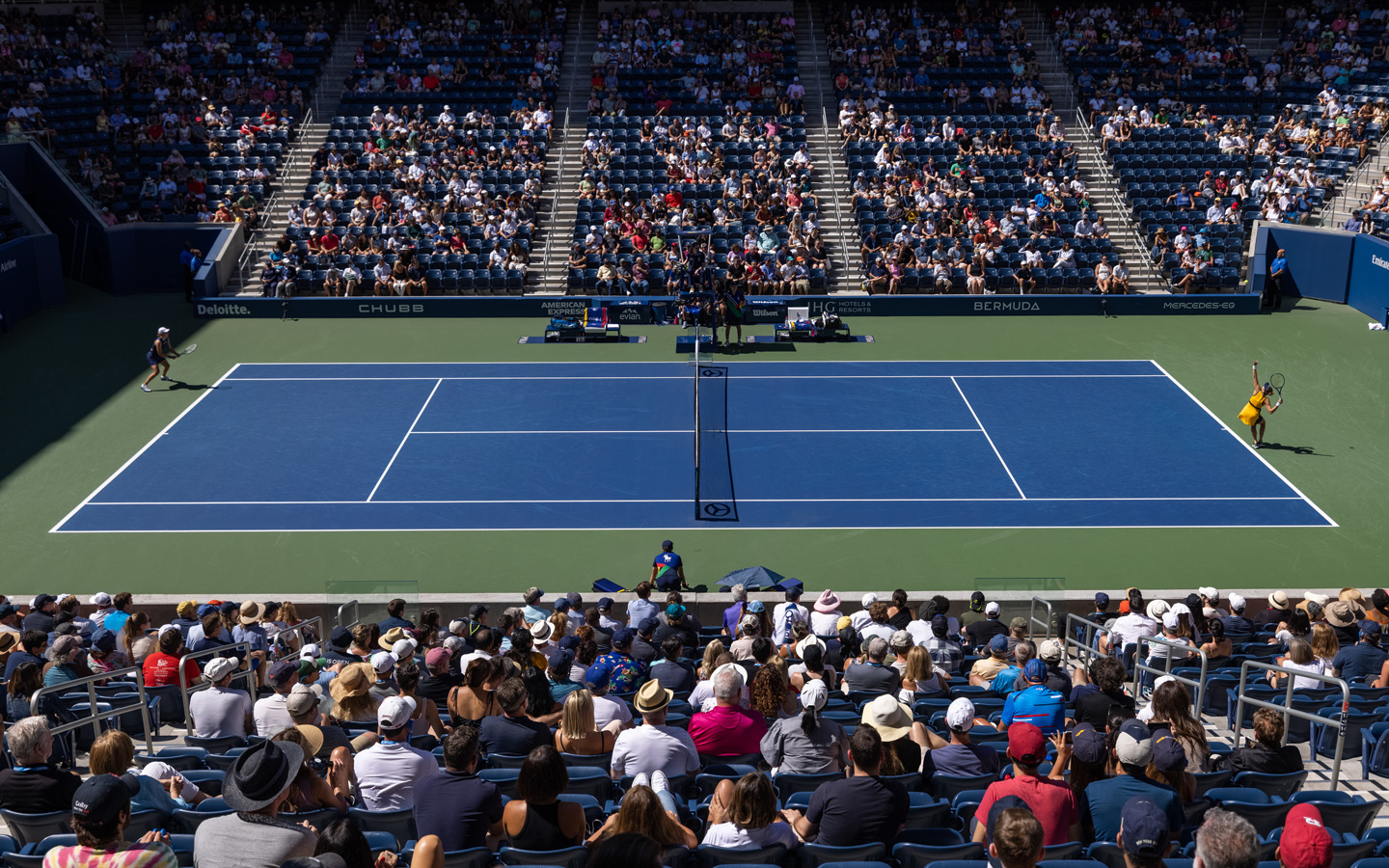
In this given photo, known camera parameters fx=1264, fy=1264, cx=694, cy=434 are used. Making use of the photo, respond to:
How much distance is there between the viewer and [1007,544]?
62.3 feet

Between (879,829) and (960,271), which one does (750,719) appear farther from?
(960,271)

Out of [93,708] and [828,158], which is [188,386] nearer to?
[93,708]

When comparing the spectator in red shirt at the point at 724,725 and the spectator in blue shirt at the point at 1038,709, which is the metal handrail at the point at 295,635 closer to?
the spectator in red shirt at the point at 724,725

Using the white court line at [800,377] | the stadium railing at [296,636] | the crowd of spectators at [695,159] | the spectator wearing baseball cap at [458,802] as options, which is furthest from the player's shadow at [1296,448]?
the spectator wearing baseball cap at [458,802]

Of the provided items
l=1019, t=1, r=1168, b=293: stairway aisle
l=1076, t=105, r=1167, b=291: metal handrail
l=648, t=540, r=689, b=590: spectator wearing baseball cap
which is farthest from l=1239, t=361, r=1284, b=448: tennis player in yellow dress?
l=1076, t=105, r=1167, b=291: metal handrail

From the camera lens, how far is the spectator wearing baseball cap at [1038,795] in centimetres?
727

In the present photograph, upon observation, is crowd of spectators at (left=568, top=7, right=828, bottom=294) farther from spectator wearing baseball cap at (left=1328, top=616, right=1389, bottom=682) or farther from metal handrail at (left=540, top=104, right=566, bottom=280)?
spectator wearing baseball cap at (left=1328, top=616, right=1389, bottom=682)

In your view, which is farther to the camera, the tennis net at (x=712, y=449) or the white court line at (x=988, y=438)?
the white court line at (x=988, y=438)

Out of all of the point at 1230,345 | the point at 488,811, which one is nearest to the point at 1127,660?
the point at 488,811

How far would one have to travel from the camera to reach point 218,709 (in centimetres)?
998

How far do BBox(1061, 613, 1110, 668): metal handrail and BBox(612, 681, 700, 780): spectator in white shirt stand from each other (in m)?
6.25

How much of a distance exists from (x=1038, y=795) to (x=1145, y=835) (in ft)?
3.59

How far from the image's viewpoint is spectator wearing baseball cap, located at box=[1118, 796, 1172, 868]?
621 centimetres

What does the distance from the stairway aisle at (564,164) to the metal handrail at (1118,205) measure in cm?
1576
